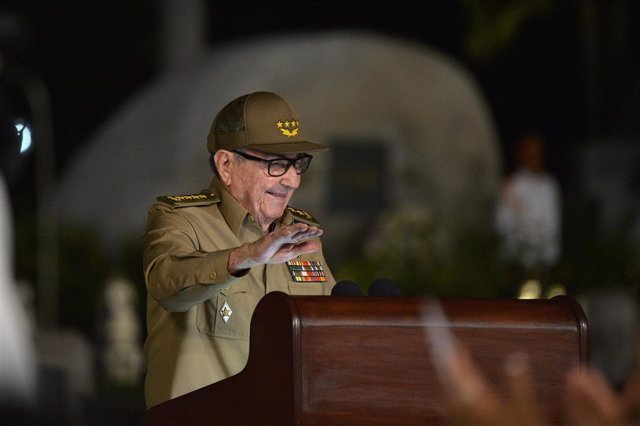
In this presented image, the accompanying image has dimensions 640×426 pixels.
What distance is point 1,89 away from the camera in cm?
441

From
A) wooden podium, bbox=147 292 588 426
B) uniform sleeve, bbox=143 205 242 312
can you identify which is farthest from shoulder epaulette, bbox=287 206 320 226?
wooden podium, bbox=147 292 588 426

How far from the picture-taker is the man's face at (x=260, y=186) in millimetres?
5160

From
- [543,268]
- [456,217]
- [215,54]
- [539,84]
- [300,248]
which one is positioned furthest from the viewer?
[539,84]

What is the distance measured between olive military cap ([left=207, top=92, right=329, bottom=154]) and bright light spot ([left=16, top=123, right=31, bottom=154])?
0.94 m

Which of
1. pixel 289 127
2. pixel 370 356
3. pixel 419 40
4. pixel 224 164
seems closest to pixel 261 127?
pixel 289 127

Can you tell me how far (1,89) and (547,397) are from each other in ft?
5.28

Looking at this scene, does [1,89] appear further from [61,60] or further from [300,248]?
[61,60]

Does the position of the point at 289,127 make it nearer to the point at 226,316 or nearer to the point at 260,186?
the point at 260,186

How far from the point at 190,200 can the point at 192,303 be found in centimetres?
50

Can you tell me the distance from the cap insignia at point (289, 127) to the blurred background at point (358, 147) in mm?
6887

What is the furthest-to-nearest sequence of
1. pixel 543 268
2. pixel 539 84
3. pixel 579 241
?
pixel 539 84 → pixel 579 241 → pixel 543 268

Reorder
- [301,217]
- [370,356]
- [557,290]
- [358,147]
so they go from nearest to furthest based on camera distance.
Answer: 1. [370,356]
2. [301,217]
3. [557,290]
4. [358,147]

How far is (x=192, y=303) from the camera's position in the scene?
188 inches

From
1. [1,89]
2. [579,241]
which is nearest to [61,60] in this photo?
[579,241]
